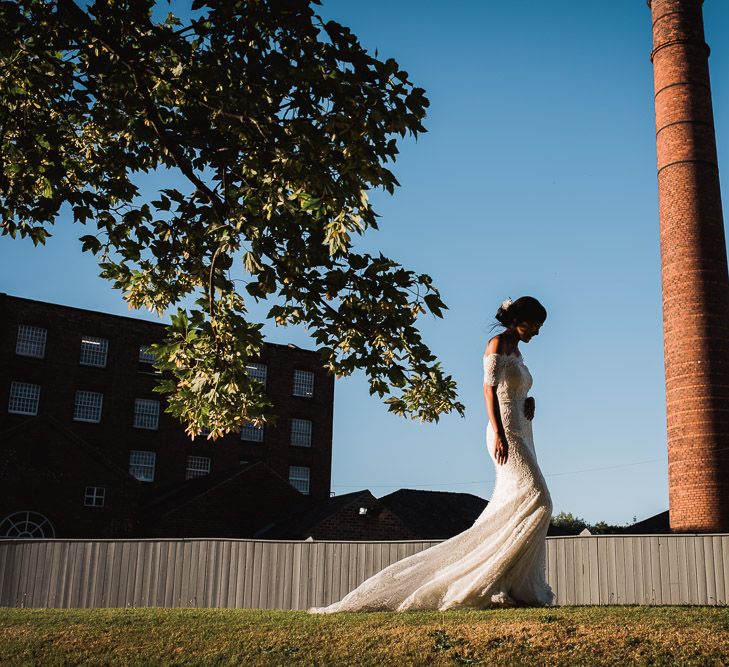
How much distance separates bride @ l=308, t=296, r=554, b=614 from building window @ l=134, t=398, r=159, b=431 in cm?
4339

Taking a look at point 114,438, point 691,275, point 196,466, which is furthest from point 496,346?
point 196,466

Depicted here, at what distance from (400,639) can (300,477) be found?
49.8 metres

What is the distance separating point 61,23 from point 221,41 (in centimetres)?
169

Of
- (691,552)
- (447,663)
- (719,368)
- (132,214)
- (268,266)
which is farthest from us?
(719,368)

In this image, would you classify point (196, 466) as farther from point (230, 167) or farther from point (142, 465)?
point (230, 167)

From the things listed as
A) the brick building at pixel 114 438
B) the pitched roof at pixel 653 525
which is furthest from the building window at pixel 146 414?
the pitched roof at pixel 653 525

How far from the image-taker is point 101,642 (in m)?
7.89

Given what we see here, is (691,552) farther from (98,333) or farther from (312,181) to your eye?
(98,333)

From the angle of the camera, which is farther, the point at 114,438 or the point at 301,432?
the point at 301,432

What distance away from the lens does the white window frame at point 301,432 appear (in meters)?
56.3

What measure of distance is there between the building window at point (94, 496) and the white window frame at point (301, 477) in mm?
18385

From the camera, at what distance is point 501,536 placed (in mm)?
8344

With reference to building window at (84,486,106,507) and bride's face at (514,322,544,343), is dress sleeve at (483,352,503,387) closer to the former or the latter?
bride's face at (514,322,544,343)

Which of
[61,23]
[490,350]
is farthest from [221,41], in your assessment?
[490,350]
